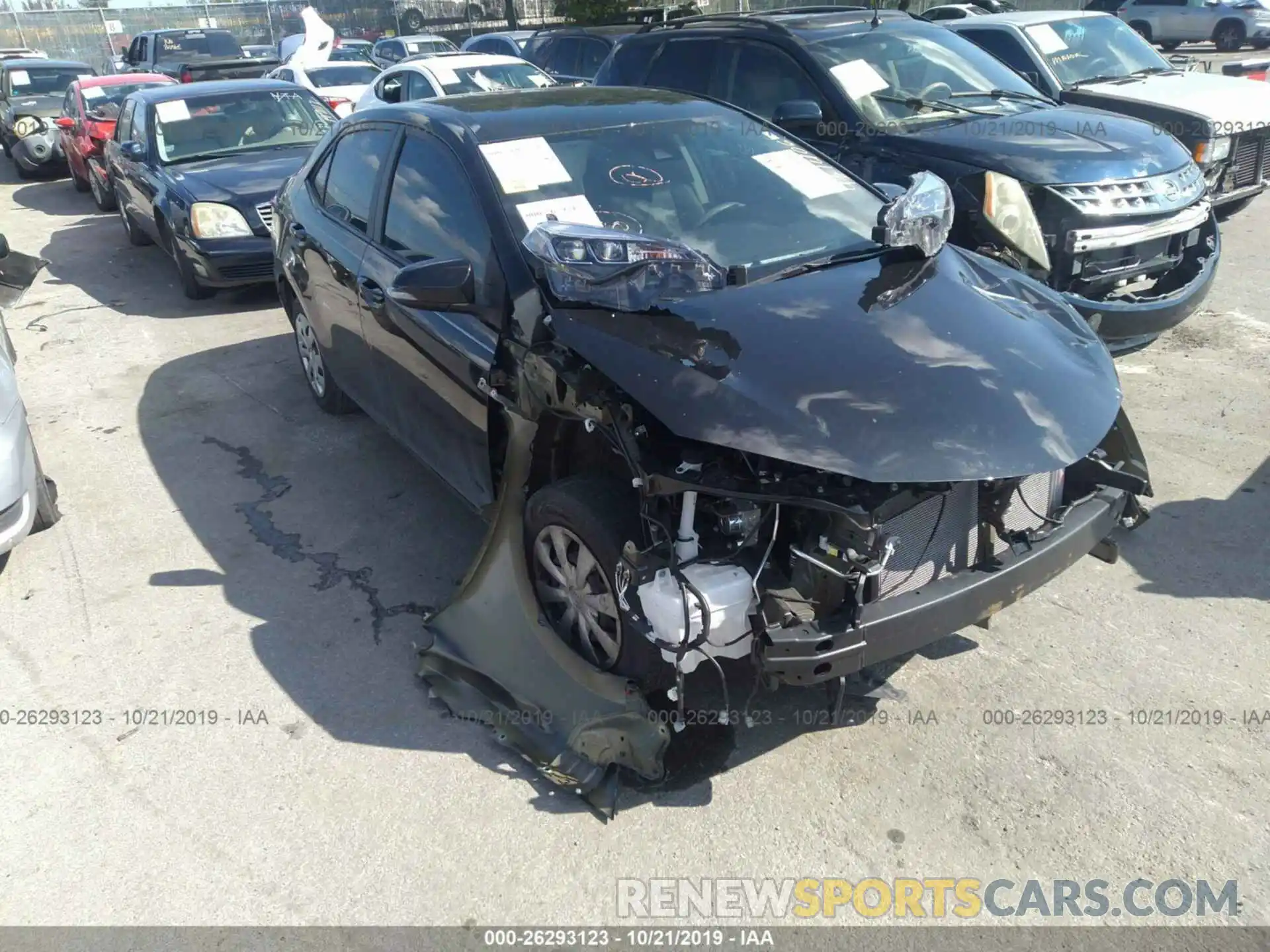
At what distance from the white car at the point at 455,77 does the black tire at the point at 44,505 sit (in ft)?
27.0

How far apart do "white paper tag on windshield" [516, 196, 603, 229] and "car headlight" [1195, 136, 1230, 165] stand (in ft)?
21.6

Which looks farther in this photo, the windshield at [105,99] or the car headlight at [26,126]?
the car headlight at [26,126]

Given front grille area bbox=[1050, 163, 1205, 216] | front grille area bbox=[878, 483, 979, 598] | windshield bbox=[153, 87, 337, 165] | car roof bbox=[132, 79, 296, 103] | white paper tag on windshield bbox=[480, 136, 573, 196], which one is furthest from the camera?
car roof bbox=[132, 79, 296, 103]

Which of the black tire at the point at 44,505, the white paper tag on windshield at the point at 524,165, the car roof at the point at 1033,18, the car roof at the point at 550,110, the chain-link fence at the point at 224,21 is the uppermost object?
the car roof at the point at 550,110

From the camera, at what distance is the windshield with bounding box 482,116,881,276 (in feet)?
12.0

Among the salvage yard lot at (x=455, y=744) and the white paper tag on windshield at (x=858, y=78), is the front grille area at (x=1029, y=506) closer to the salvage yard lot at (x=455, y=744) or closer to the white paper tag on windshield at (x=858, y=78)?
the salvage yard lot at (x=455, y=744)

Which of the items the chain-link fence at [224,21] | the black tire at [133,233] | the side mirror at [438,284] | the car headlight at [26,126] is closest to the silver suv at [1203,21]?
the chain-link fence at [224,21]

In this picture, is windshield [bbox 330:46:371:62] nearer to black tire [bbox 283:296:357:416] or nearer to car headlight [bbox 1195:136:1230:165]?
black tire [bbox 283:296:357:416]

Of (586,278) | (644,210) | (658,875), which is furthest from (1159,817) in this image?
(644,210)

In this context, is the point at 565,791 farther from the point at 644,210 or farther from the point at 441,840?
the point at 644,210

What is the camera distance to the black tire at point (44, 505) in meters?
4.66

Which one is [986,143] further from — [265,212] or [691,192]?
[265,212]

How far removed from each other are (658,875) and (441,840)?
2.10 feet

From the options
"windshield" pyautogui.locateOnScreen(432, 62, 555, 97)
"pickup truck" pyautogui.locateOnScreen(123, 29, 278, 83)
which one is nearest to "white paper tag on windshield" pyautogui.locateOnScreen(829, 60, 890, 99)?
"windshield" pyautogui.locateOnScreen(432, 62, 555, 97)
